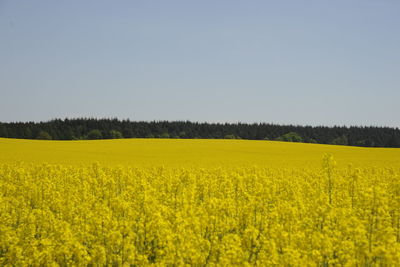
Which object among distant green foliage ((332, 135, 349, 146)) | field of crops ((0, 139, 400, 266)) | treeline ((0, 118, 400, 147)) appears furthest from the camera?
distant green foliage ((332, 135, 349, 146))

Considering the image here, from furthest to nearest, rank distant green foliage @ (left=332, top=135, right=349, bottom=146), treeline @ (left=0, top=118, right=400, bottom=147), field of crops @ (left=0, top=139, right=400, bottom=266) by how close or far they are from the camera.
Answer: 1. distant green foliage @ (left=332, top=135, right=349, bottom=146)
2. treeline @ (left=0, top=118, right=400, bottom=147)
3. field of crops @ (left=0, top=139, right=400, bottom=266)

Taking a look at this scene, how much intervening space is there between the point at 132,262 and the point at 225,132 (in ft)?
359

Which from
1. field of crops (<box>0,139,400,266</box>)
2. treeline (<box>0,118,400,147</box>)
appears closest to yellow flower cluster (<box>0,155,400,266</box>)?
field of crops (<box>0,139,400,266</box>)

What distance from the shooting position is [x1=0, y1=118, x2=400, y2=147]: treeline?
315 feet

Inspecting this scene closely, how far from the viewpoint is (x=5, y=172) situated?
1856cm

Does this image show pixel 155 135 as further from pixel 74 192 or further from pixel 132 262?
pixel 132 262

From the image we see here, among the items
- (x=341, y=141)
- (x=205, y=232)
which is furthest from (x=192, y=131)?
(x=205, y=232)

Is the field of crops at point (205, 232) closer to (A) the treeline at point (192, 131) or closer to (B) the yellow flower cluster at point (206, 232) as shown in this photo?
(B) the yellow flower cluster at point (206, 232)

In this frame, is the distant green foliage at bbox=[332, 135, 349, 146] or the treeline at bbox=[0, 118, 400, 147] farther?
the distant green foliage at bbox=[332, 135, 349, 146]

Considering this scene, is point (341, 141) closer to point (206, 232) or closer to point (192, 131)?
point (192, 131)

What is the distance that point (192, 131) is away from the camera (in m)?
114

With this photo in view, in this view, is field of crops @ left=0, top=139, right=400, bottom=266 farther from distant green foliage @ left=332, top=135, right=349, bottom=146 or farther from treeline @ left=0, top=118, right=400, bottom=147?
distant green foliage @ left=332, top=135, right=349, bottom=146

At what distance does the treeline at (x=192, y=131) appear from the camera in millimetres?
95938

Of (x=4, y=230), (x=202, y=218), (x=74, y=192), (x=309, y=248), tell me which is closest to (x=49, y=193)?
(x=74, y=192)
